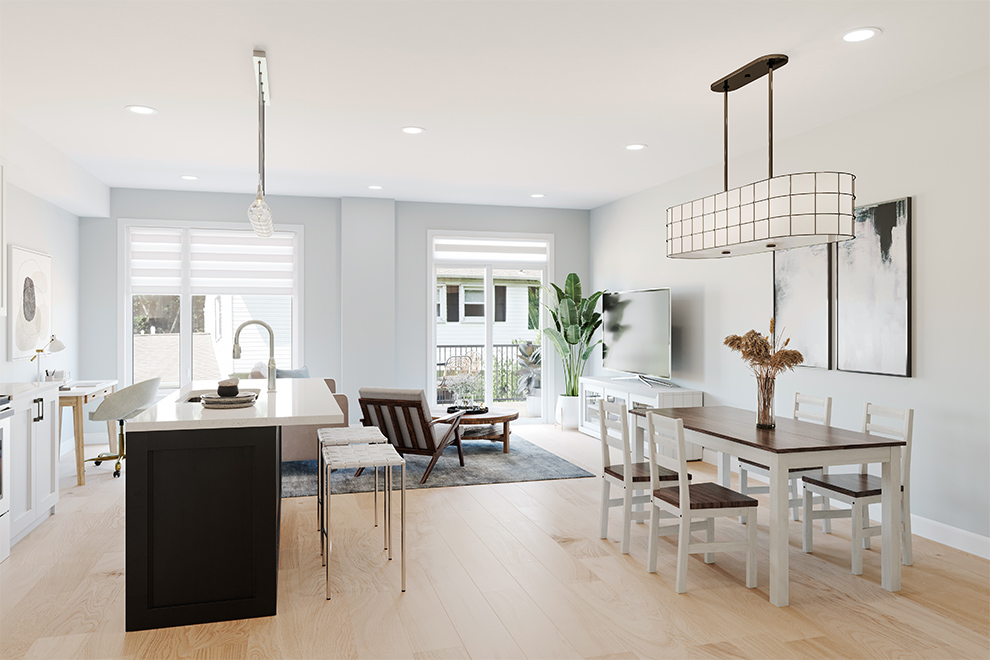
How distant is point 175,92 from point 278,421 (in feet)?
7.79

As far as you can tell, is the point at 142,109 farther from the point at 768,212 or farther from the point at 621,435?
the point at 768,212

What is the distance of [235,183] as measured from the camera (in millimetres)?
6516

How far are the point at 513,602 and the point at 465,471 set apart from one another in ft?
8.61

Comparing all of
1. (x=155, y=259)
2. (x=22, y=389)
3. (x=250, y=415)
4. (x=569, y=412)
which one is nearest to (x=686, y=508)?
(x=250, y=415)

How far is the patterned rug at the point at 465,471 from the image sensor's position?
5.13 meters

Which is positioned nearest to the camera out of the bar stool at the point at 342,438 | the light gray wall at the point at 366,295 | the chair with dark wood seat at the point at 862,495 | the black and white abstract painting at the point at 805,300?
the chair with dark wood seat at the point at 862,495

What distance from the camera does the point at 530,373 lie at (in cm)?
820

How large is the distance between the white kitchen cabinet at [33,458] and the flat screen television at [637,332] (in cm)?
487

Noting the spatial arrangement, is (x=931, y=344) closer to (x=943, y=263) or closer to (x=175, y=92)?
(x=943, y=263)

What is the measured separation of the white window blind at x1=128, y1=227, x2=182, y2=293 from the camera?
22.7 feet

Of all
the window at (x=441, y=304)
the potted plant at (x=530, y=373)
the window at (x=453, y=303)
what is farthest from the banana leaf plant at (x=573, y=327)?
the window at (x=441, y=304)

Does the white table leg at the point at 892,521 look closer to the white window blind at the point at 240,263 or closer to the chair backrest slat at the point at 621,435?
the chair backrest slat at the point at 621,435

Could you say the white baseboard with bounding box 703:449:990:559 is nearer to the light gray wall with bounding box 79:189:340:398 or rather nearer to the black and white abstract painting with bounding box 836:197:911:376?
the black and white abstract painting with bounding box 836:197:911:376

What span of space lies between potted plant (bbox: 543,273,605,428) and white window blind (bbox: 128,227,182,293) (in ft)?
13.5
